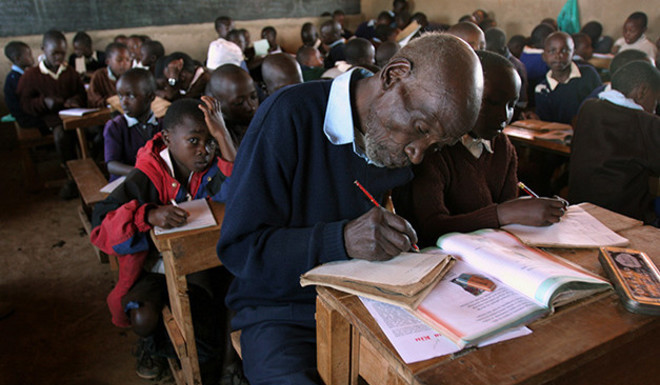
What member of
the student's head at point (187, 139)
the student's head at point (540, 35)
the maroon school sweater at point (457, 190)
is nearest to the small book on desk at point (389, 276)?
the maroon school sweater at point (457, 190)

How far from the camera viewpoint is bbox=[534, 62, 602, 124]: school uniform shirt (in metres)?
4.07

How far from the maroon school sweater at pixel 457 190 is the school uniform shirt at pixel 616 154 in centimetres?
113

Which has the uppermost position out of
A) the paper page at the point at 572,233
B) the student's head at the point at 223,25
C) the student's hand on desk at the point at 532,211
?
the student's head at the point at 223,25

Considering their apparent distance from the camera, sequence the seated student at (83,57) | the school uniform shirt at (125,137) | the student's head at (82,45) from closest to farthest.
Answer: the school uniform shirt at (125,137) → the seated student at (83,57) → the student's head at (82,45)

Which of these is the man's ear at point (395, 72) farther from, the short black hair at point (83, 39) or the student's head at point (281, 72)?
the short black hair at point (83, 39)

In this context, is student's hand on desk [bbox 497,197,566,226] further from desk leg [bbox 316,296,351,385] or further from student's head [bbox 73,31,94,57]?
student's head [bbox 73,31,94,57]

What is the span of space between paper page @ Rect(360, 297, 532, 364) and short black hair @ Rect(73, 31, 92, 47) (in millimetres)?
7604

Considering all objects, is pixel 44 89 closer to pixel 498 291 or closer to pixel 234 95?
pixel 234 95

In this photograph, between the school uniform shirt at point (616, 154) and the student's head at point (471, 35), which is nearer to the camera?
the school uniform shirt at point (616, 154)

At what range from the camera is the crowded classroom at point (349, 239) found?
92 cm

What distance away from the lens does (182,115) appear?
82.4 inches

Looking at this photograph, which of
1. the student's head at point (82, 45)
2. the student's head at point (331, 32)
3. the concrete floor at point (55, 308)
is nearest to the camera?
the concrete floor at point (55, 308)

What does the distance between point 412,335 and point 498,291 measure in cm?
25

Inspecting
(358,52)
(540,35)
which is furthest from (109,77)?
(540,35)
